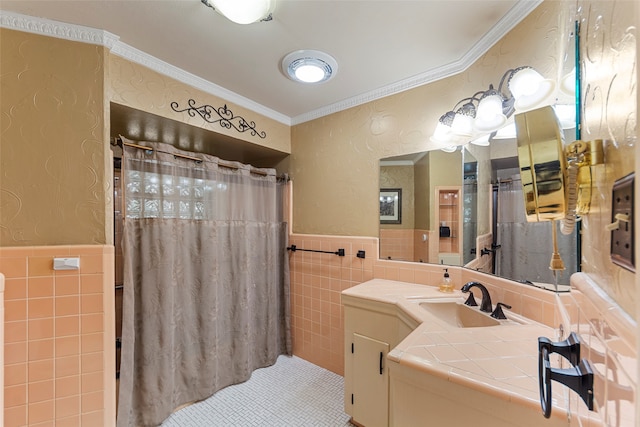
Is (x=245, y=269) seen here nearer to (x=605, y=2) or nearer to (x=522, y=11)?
(x=605, y=2)

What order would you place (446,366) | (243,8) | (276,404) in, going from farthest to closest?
(276,404) < (243,8) < (446,366)

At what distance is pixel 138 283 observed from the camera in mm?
1573

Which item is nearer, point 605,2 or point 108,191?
point 605,2

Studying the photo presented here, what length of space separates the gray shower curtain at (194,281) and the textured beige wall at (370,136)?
403 mm

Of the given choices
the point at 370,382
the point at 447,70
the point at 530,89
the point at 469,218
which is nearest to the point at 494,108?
the point at 530,89

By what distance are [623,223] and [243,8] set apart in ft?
4.44

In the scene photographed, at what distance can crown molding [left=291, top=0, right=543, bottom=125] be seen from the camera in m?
1.14

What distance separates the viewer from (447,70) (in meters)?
1.58

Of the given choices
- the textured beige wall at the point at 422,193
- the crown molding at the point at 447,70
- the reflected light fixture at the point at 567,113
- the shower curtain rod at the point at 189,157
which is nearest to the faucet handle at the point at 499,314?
the textured beige wall at the point at 422,193

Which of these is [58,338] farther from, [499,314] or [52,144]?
[499,314]

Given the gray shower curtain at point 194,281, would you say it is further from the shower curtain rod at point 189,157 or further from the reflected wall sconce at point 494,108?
the reflected wall sconce at point 494,108

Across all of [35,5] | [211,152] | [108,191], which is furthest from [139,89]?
[211,152]

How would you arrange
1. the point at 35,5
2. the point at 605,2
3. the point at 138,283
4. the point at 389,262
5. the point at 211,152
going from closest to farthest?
the point at 605,2 < the point at 35,5 < the point at 138,283 < the point at 389,262 < the point at 211,152

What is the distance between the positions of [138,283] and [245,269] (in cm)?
72
